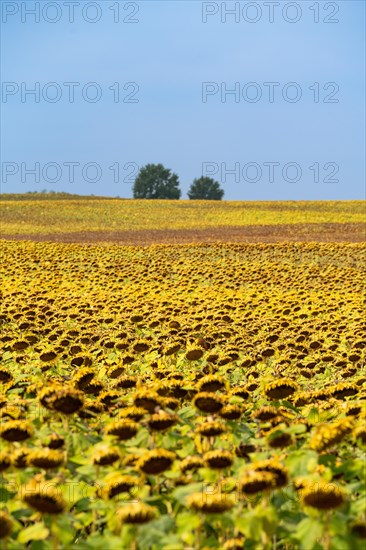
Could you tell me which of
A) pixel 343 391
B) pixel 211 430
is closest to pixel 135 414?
pixel 211 430

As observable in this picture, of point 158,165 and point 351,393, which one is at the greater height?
point 158,165

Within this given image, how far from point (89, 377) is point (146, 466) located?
1603mm

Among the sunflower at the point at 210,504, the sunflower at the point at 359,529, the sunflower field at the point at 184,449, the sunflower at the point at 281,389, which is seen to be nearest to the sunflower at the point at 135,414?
the sunflower field at the point at 184,449

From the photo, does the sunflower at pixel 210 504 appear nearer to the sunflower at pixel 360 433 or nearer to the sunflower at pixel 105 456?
the sunflower at pixel 105 456

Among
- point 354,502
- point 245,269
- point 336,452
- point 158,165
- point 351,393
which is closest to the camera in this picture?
point 354,502

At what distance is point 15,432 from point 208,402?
92cm

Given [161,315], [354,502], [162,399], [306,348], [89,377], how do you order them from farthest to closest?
[161,315], [306,348], [89,377], [162,399], [354,502]

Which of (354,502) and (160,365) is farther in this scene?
(160,365)

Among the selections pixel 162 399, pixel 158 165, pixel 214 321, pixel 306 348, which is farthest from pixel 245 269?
pixel 158 165

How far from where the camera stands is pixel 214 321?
11867mm

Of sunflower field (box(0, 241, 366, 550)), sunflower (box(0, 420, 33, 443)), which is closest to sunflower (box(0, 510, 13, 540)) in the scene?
sunflower field (box(0, 241, 366, 550))

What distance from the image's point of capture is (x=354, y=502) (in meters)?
2.94

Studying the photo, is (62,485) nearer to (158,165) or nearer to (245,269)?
(245,269)

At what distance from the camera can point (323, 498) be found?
2768 mm
